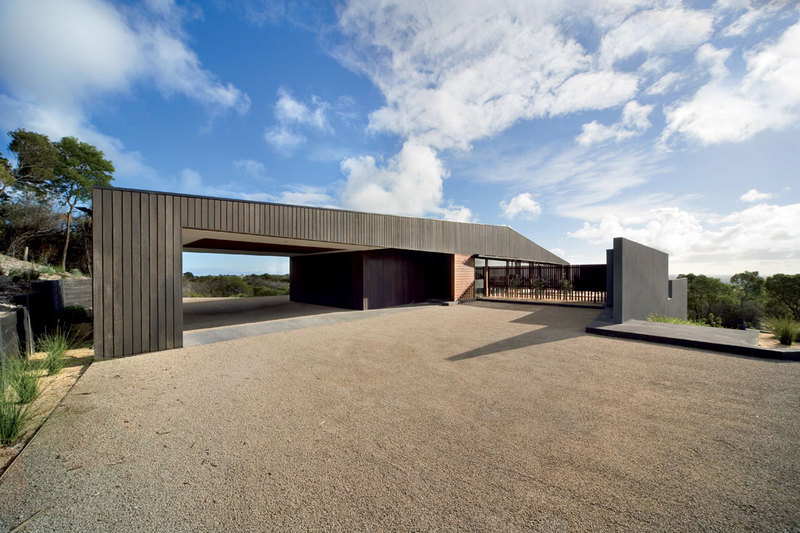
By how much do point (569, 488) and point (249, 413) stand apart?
305cm

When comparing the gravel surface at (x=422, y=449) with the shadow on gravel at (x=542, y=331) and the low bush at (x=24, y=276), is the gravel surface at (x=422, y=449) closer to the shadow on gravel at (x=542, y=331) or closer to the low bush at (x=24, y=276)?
the shadow on gravel at (x=542, y=331)

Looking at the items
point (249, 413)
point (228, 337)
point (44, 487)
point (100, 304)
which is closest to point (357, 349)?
point (249, 413)

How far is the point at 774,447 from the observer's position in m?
2.53

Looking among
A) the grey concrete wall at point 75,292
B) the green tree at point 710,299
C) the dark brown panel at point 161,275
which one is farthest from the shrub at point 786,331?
the green tree at point 710,299

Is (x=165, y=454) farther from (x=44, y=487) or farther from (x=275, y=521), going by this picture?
(x=275, y=521)

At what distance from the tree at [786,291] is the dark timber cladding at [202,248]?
29.9 m

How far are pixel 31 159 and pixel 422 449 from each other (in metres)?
29.7

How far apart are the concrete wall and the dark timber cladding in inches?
277

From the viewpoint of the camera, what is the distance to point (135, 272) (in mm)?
5738

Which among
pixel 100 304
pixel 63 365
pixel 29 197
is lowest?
pixel 63 365

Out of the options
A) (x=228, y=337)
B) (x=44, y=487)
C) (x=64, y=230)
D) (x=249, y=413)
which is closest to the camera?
(x=44, y=487)

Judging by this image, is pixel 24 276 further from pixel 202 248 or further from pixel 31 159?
pixel 31 159

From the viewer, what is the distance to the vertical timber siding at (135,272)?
545 cm

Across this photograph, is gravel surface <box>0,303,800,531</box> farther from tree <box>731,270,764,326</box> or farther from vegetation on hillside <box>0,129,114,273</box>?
tree <box>731,270,764,326</box>
